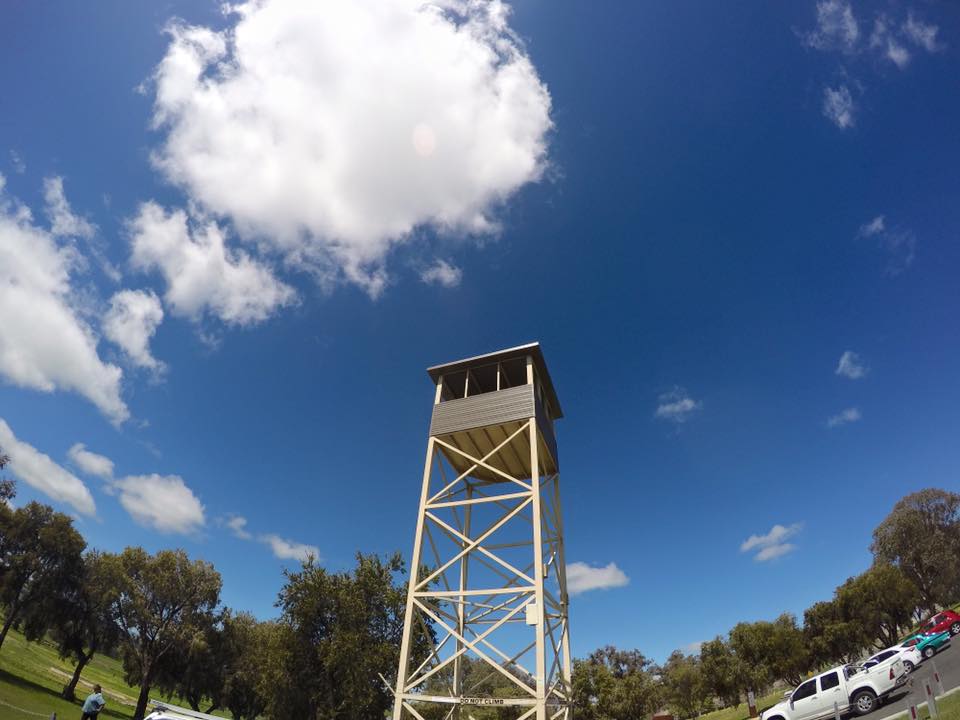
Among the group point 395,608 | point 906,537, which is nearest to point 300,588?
point 395,608

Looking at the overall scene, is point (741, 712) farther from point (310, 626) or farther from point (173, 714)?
point (173, 714)

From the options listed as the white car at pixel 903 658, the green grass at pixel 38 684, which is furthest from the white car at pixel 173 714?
the white car at pixel 903 658

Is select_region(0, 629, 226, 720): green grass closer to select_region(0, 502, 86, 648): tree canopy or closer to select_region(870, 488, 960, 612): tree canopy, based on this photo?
select_region(0, 502, 86, 648): tree canopy

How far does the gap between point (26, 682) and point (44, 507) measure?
10.9 m

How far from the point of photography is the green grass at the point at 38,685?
2328 centimetres

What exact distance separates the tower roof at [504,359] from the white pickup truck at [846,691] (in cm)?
1222

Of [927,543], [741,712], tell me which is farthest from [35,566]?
[927,543]

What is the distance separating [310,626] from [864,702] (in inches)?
822

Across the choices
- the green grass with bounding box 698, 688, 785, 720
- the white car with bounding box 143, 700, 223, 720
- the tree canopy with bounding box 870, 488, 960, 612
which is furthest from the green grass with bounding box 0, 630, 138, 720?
the tree canopy with bounding box 870, 488, 960, 612

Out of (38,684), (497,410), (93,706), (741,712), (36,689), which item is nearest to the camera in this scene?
(93,706)

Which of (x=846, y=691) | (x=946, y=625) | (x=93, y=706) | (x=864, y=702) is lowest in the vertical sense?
(x=93, y=706)

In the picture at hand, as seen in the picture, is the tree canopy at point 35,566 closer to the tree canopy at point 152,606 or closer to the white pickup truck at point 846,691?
the tree canopy at point 152,606

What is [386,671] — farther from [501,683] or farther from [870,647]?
[870,647]

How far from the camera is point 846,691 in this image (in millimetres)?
14086
